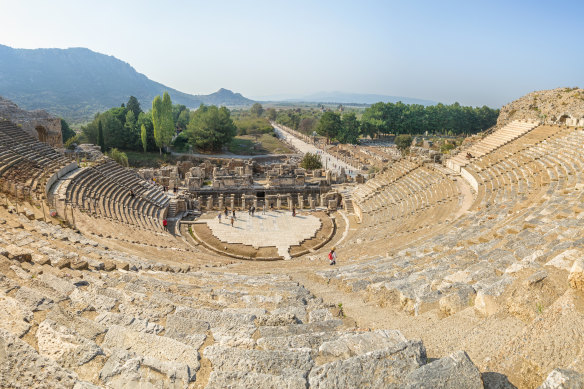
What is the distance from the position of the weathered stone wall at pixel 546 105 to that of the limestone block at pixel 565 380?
46207mm

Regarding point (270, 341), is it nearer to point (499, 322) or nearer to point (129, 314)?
point (129, 314)

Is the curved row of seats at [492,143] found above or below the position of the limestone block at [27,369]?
above

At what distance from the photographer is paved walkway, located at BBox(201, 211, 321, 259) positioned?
69.8 ft

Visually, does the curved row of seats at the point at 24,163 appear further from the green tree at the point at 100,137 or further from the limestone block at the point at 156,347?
the green tree at the point at 100,137

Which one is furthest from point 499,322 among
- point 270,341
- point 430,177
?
point 430,177

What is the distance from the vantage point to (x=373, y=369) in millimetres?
3244

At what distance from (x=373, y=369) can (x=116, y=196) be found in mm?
21860

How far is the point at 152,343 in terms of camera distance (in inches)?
157

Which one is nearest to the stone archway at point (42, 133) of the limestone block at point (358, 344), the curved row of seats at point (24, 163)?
the curved row of seats at point (24, 163)

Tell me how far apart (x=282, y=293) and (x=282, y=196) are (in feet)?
71.3

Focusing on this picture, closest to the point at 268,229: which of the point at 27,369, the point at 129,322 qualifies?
the point at 129,322

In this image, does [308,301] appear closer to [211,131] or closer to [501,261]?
[501,261]

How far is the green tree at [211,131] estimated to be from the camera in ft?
180

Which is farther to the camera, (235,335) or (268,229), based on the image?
(268,229)
